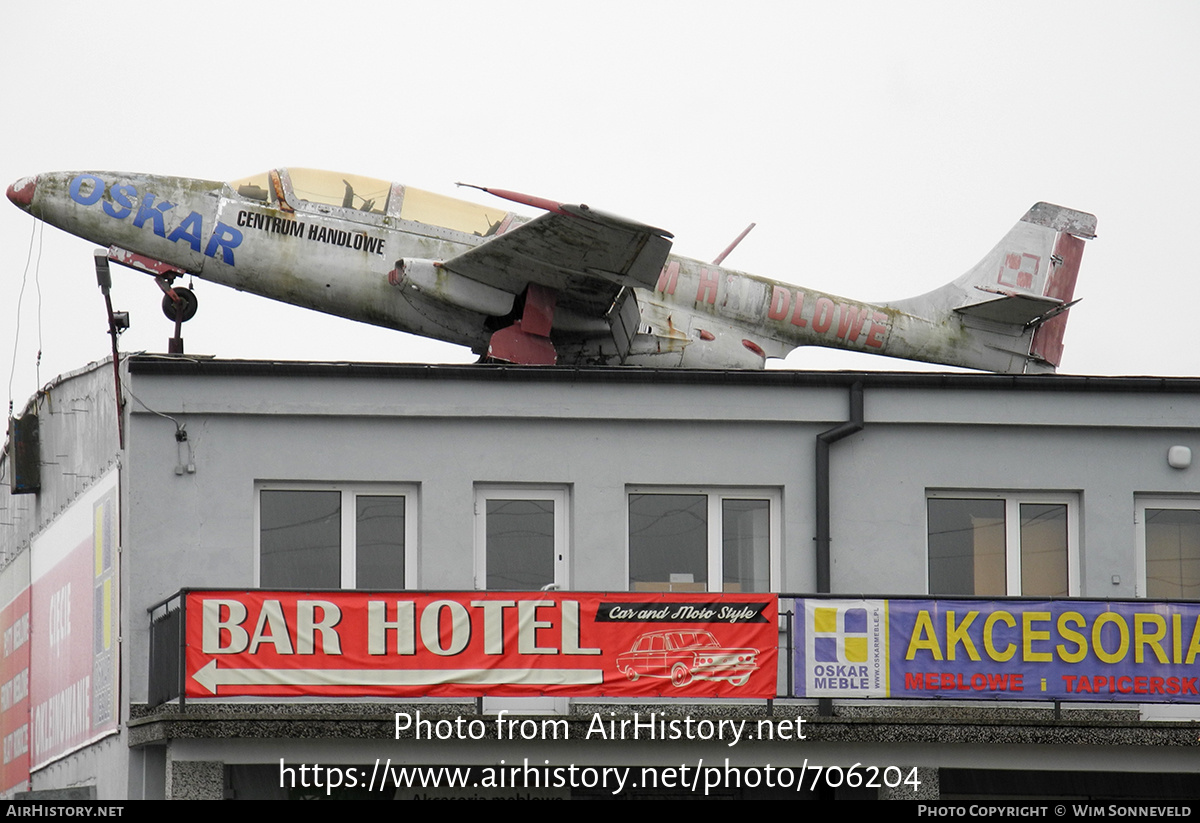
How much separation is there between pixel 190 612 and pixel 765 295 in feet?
Result: 43.8

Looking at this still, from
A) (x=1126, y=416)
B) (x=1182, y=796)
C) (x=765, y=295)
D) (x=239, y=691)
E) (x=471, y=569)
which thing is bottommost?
(x=1182, y=796)

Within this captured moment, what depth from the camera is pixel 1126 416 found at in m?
16.3

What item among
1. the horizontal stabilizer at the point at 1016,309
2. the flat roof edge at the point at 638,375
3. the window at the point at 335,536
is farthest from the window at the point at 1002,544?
the horizontal stabilizer at the point at 1016,309

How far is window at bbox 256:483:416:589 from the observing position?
50.7ft

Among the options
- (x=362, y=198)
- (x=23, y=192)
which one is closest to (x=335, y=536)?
(x=362, y=198)

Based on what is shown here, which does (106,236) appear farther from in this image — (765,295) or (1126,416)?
(1126,416)

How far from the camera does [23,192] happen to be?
73.2 feet

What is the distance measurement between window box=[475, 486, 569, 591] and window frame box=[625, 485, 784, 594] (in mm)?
665

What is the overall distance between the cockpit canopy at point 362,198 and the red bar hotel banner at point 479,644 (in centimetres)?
968

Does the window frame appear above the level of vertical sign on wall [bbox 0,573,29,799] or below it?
above

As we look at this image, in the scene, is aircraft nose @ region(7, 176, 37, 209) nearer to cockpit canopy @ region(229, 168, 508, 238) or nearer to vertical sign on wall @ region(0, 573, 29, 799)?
cockpit canopy @ region(229, 168, 508, 238)

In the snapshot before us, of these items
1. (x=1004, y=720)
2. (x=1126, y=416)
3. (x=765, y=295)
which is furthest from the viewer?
(x=765, y=295)

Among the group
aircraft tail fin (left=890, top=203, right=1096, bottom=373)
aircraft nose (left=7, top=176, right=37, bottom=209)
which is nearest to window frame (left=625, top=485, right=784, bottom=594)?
aircraft nose (left=7, top=176, right=37, bottom=209)
